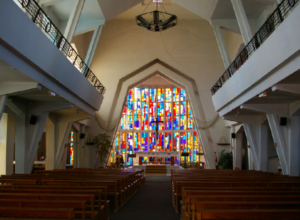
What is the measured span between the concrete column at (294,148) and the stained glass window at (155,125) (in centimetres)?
1326

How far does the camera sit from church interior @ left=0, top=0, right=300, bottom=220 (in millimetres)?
4683

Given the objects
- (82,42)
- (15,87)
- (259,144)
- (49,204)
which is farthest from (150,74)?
(49,204)

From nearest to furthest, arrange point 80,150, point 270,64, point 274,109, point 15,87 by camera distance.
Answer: point 270,64
point 15,87
point 274,109
point 80,150

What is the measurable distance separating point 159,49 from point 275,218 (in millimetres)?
15089

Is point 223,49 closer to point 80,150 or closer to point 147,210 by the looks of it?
point 147,210

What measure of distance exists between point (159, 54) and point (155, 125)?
22.2ft

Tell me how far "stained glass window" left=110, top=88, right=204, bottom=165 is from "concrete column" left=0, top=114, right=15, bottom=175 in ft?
40.3

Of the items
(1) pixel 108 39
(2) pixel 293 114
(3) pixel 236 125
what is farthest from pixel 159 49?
(2) pixel 293 114

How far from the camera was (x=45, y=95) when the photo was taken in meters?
8.20

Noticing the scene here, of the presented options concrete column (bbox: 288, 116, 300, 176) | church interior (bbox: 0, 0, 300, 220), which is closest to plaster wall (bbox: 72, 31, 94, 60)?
church interior (bbox: 0, 0, 300, 220)

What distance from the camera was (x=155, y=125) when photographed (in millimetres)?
22625

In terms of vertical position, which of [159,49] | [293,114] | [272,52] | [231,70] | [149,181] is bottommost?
[149,181]

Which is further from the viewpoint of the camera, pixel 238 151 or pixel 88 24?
pixel 238 151

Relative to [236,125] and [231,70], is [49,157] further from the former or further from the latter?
[236,125]
